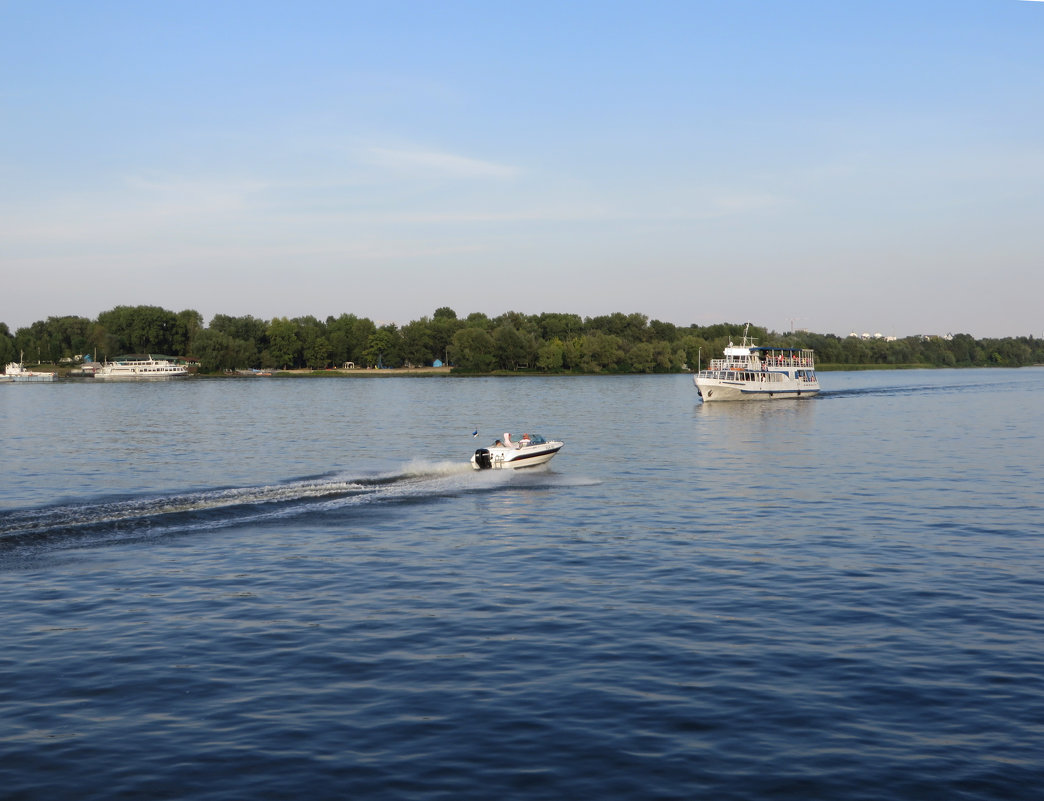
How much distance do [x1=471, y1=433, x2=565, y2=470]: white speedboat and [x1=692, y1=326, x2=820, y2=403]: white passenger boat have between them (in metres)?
95.5

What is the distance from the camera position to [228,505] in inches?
1810

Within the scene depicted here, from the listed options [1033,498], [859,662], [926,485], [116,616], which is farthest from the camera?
[926,485]

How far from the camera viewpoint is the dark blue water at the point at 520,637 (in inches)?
672

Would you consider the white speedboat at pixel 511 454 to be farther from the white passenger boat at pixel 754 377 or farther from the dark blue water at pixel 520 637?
the white passenger boat at pixel 754 377

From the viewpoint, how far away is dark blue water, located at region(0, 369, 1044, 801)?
1706cm

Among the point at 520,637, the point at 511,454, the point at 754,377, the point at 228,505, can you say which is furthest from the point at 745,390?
the point at 520,637

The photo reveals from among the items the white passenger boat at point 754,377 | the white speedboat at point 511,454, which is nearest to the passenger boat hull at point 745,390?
the white passenger boat at point 754,377

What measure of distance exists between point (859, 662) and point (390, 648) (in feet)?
39.0

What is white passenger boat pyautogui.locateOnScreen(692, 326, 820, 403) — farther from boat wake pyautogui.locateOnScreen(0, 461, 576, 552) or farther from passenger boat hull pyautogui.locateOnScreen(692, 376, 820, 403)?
boat wake pyautogui.locateOnScreen(0, 461, 576, 552)

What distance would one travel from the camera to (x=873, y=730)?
61.3ft

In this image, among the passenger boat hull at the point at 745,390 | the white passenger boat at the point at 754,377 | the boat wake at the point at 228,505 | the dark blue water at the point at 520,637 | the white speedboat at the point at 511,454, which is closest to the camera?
the dark blue water at the point at 520,637

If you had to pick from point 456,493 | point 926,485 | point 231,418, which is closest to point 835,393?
point 231,418

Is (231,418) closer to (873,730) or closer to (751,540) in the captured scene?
(751,540)

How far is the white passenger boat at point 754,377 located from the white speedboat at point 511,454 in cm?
9549
